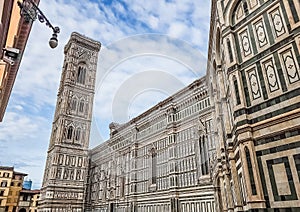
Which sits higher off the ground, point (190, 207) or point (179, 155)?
point (179, 155)

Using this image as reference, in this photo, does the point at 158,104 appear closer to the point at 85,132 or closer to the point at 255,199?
the point at 85,132

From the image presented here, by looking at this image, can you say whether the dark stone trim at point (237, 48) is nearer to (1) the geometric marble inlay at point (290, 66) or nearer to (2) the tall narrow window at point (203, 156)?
(1) the geometric marble inlay at point (290, 66)

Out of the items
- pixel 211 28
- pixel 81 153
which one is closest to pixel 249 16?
pixel 211 28

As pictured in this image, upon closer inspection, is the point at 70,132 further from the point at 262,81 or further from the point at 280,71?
the point at 280,71

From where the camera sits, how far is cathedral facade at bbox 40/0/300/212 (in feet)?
20.0

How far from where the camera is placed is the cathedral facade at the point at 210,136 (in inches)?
240

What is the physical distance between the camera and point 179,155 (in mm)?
23281

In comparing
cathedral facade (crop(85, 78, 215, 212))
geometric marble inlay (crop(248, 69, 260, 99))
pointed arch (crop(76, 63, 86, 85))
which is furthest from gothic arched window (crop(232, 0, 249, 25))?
pointed arch (crop(76, 63, 86, 85))

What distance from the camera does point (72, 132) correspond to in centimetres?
4028

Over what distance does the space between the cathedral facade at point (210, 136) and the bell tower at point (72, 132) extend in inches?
6.7

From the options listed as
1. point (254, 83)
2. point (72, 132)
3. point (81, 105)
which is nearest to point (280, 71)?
point (254, 83)

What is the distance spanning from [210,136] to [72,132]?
27.9 m

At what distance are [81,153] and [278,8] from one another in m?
38.6

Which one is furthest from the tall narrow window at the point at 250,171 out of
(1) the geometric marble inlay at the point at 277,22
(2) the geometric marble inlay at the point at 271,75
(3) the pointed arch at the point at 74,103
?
(3) the pointed arch at the point at 74,103
